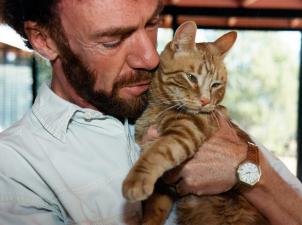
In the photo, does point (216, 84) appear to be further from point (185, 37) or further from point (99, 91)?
point (99, 91)

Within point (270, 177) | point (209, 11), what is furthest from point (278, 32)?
point (270, 177)

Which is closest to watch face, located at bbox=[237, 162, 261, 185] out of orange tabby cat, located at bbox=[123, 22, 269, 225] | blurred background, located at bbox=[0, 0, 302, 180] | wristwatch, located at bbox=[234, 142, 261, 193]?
wristwatch, located at bbox=[234, 142, 261, 193]

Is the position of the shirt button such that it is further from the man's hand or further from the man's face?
the man's hand

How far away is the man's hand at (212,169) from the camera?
4.90 feet

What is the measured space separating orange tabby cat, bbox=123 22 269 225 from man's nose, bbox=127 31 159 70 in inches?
7.2

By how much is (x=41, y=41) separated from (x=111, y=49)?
35 cm

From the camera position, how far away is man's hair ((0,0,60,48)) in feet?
5.41

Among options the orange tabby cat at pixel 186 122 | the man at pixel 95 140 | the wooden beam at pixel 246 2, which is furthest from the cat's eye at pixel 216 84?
the wooden beam at pixel 246 2

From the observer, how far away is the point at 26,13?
69.4 inches

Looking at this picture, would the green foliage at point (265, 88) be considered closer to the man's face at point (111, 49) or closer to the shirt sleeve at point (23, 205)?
the man's face at point (111, 49)

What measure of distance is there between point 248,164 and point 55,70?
802mm

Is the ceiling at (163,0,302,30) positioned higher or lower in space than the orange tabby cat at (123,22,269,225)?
higher

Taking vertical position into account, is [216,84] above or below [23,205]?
above

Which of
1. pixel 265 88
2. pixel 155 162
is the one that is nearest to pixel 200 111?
pixel 155 162
